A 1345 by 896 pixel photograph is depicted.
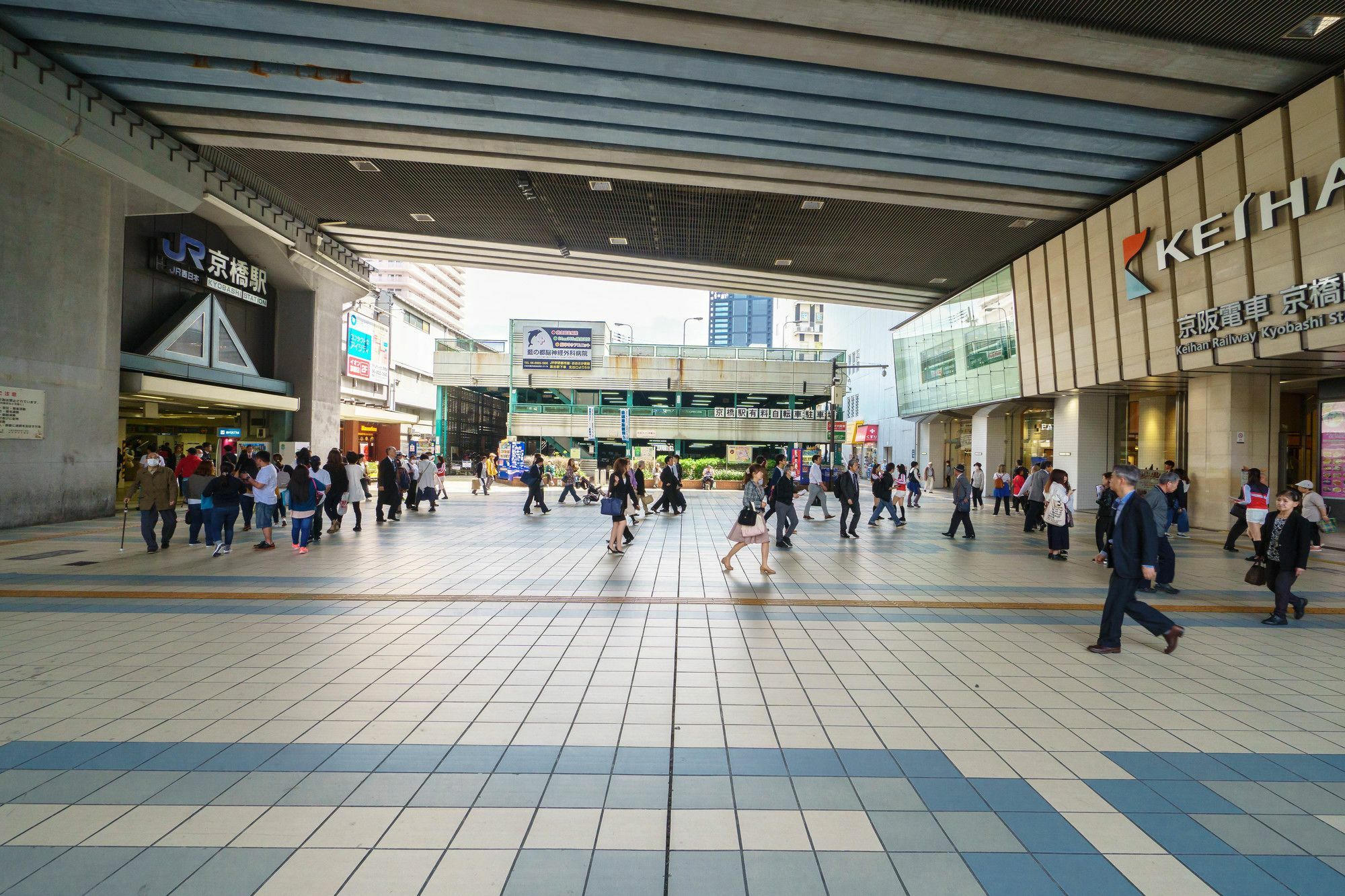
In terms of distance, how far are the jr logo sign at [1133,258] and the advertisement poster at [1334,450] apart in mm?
5973

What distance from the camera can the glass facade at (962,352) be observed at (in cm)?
2281

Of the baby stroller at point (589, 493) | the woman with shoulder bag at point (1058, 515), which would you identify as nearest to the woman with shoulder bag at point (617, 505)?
the woman with shoulder bag at point (1058, 515)

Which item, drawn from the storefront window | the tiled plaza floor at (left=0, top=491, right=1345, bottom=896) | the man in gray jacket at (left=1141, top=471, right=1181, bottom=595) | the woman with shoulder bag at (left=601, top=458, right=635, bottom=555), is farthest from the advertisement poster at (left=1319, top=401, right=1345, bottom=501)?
the woman with shoulder bag at (left=601, top=458, right=635, bottom=555)

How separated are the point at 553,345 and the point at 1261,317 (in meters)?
26.2

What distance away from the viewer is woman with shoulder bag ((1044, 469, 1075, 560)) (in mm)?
10875

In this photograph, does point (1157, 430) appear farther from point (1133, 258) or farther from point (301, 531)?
point (301, 531)

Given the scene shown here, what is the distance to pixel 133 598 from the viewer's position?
7.27 metres

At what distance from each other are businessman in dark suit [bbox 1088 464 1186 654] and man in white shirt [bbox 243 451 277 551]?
11.9 meters

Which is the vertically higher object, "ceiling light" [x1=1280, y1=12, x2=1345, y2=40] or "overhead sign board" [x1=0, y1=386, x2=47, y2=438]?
"ceiling light" [x1=1280, y1=12, x2=1345, y2=40]

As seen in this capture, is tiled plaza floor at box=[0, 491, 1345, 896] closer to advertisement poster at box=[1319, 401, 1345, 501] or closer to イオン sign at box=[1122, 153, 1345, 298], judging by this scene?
イオン sign at box=[1122, 153, 1345, 298]

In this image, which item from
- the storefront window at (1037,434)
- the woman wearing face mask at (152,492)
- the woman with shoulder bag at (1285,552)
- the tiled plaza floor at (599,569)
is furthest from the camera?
the storefront window at (1037,434)

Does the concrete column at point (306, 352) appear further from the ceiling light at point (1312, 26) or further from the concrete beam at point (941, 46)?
the ceiling light at point (1312, 26)

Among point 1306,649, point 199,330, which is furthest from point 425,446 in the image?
point 1306,649

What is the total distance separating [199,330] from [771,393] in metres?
30.0
